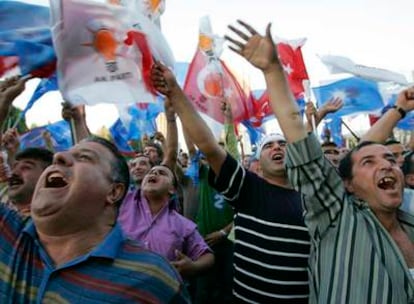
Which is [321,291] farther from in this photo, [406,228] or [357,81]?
[357,81]

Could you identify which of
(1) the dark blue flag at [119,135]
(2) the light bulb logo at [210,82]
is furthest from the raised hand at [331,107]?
(1) the dark blue flag at [119,135]

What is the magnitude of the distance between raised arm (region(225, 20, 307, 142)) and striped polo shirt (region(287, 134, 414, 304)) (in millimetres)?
101

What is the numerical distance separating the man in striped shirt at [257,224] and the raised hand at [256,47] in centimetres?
52

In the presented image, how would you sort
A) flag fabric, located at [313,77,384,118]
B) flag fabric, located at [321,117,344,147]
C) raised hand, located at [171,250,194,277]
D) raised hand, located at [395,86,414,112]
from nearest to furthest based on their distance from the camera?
1. raised hand, located at [171,250,194,277]
2. raised hand, located at [395,86,414,112]
3. flag fabric, located at [313,77,384,118]
4. flag fabric, located at [321,117,344,147]

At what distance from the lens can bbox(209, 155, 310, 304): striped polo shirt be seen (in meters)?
2.46

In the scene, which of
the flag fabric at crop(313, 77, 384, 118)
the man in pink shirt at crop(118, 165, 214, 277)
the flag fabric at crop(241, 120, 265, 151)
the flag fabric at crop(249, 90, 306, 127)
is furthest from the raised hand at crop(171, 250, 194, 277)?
the flag fabric at crop(313, 77, 384, 118)

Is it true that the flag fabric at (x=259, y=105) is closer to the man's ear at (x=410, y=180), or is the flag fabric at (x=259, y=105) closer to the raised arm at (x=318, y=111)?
the raised arm at (x=318, y=111)

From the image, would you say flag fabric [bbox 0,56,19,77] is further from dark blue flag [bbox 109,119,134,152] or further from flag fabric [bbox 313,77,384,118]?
flag fabric [bbox 313,77,384,118]

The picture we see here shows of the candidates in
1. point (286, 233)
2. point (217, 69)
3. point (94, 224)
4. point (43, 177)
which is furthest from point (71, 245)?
point (217, 69)

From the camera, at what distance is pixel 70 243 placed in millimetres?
1767

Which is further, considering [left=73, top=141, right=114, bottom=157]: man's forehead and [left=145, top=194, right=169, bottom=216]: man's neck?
[left=145, top=194, right=169, bottom=216]: man's neck

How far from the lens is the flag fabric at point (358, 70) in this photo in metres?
4.17

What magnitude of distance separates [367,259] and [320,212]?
0.25 m

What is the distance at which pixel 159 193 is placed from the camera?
11.0 feet
